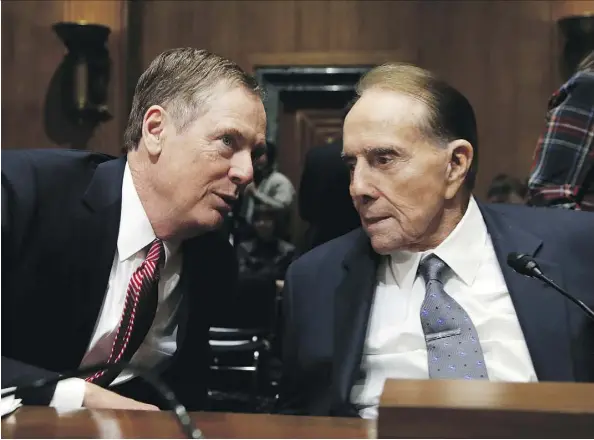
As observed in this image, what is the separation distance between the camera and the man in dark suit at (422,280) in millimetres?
1713

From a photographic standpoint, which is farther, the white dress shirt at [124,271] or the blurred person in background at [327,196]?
the blurred person in background at [327,196]

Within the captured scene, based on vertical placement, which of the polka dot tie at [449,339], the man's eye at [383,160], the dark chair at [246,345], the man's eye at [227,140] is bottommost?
the dark chair at [246,345]

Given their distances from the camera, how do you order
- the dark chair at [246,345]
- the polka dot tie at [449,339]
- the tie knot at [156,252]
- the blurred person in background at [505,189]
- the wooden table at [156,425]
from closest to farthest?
the wooden table at [156,425] < the polka dot tie at [449,339] < the tie knot at [156,252] < the dark chair at [246,345] < the blurred person in background at [505,189]

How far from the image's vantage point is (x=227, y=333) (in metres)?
2.62

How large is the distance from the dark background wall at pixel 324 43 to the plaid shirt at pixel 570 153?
2378 mm

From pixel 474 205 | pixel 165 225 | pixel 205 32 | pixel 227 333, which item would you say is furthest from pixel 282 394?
pixel 205 32

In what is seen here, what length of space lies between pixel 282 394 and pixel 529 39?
3207 millimetres

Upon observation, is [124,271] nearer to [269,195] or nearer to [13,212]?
[13,212]

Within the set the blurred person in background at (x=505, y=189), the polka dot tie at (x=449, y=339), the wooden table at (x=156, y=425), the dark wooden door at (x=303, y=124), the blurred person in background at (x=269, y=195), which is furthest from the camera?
the dark wooden door at (x=303, y=124)

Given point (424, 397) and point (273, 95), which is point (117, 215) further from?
point (273, 95)

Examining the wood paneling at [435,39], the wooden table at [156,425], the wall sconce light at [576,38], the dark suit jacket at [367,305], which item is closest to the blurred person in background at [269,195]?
the dark suit jacket at [367,305]

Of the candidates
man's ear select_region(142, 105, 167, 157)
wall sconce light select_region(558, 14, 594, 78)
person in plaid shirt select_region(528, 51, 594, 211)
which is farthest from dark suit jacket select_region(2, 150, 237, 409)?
wall sconce light select_region(558, 14, 594, 78)

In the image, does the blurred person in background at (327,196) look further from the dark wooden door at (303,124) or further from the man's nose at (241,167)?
the dark wooden door at (303,124)

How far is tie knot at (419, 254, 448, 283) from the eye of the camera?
1.78m
